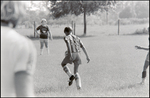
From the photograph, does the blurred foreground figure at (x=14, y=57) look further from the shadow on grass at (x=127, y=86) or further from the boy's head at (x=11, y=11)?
the shadow on grass at (x=127, y=86)

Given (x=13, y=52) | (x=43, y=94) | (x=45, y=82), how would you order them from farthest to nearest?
(x=45, y=82)
(x=43, y=94)
(x=13, y=52)

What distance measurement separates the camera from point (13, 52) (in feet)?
5.23

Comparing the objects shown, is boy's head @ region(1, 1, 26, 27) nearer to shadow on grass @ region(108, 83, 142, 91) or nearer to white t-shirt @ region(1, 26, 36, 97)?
white t-shirt @ region(1, 26, 36, 97)

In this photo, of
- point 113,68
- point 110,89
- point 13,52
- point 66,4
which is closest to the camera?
point 13,52

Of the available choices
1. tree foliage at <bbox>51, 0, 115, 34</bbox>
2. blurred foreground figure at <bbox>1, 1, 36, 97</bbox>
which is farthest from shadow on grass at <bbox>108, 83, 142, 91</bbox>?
tree foliage at <bbox>51, 0, 115, 34</bbox>

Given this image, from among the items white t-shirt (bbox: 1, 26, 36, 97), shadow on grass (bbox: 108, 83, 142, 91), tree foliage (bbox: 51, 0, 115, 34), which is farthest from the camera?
tree foliage (bbox: 51, 0, 115, 34)

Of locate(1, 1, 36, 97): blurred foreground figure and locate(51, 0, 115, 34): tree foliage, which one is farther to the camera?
locate(51, 0, 115, 34): tree foliage

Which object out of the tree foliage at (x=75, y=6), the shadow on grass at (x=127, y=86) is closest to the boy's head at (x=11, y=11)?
the shadow on grass at (x=127, y=86)

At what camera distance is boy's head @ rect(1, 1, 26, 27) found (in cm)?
164

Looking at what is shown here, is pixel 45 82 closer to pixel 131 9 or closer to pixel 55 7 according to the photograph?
pixel 55 7

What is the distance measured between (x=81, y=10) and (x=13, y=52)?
28.8m

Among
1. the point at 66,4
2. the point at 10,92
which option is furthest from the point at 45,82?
the point at 66,4

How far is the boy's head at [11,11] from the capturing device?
5.37ft

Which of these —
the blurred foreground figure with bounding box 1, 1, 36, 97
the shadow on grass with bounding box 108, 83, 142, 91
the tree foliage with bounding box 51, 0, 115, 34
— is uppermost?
the tree foliage with bounding box 51, 0, 115, 34
